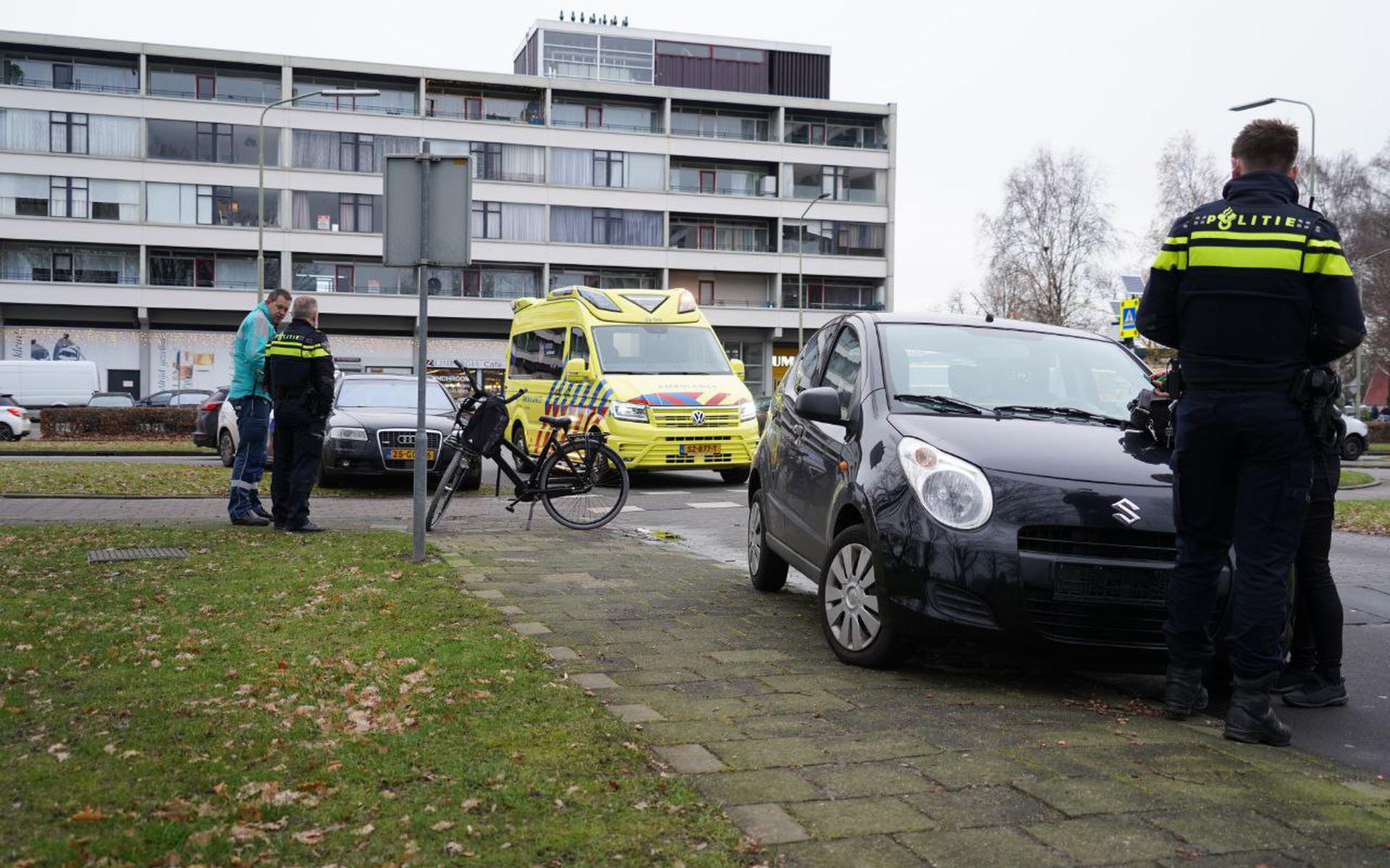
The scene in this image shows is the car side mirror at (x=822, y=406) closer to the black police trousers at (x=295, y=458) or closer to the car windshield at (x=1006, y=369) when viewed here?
the car windshield at (x=1006, y=369)

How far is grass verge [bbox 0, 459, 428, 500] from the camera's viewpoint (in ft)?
46.9

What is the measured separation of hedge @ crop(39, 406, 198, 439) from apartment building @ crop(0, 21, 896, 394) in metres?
19.9

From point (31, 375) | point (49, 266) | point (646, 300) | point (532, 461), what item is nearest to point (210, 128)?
point (49, 266)

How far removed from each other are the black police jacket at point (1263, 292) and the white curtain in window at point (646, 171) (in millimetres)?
59275

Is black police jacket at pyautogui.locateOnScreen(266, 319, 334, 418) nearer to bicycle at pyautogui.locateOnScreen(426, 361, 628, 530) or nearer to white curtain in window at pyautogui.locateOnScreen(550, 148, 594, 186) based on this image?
bicycle at pyautogui.locateOnScreen(426, 361, 628, 530)

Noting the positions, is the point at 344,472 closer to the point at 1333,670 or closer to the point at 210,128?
the point at 1333,670

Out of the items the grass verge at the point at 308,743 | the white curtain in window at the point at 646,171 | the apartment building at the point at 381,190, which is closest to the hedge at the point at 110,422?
the apartment building at the point at 381,190

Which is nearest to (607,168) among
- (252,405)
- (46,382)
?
(46,382)

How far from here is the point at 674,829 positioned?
3.35 metres

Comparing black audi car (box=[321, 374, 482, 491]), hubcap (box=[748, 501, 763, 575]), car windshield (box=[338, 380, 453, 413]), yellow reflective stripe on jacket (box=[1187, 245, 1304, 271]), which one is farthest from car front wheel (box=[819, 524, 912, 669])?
car windshield (box=[338, 380, 453, 413])

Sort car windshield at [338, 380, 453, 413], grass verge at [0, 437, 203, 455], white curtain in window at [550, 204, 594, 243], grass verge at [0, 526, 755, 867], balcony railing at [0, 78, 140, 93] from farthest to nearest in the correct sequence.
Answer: white curtain in window at [550, 204, 594, 243] → balcony railing at [0, 78, 140, 93] → grass verge at [0, 437, 203, 455] → car windshield at [338, 380, 453, 413] → grass verge at [0, 526, 755, 867]

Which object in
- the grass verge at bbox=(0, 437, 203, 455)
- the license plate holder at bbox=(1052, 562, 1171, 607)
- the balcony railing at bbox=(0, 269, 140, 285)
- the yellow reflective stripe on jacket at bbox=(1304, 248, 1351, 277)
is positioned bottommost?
the grass verge at bbox=(0, 437, 203, 455)

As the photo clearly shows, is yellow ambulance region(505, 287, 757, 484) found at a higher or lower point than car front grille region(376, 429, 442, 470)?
higher

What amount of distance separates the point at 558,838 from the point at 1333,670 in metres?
3.69
